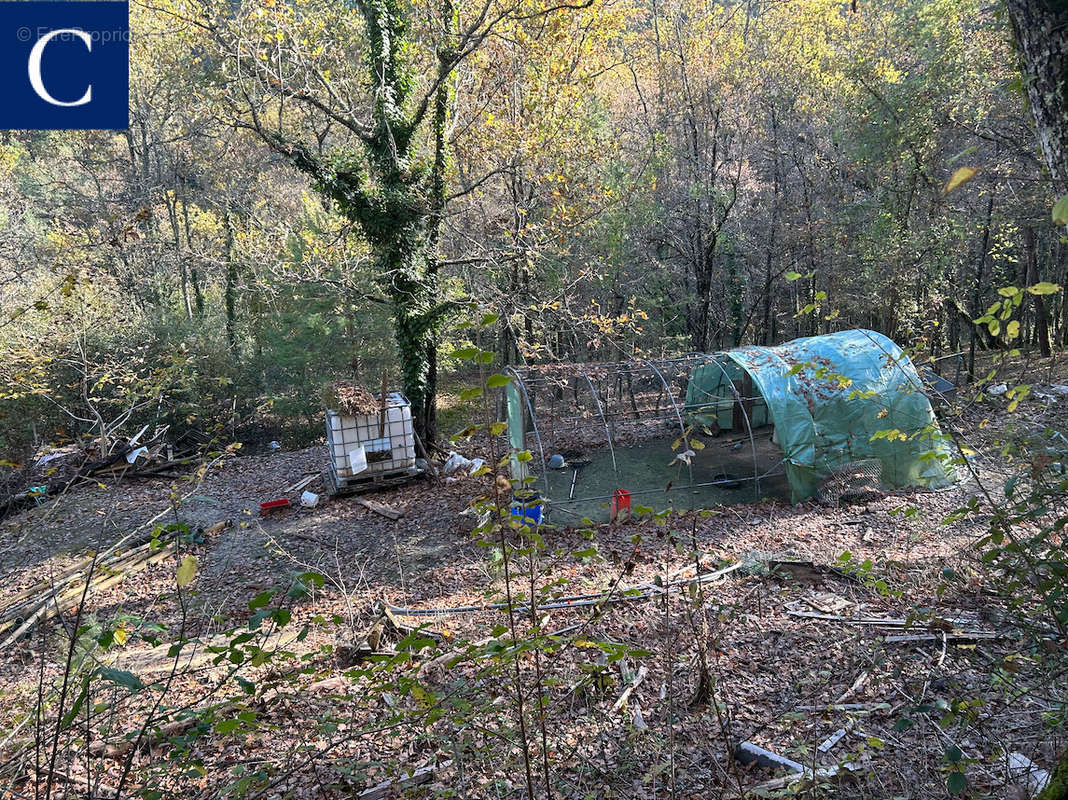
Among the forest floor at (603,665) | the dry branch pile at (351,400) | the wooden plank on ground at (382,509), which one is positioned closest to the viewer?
the forest floor at (603,665)

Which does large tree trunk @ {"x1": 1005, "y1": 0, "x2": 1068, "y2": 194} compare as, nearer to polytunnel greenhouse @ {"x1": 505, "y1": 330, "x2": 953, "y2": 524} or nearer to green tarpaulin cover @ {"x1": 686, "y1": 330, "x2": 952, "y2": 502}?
polytunnel greenhouse @ {"x1": 505, "y1": 330, "x2": 953, "y2": 524}

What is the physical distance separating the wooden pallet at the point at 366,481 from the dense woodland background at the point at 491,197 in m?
1.58

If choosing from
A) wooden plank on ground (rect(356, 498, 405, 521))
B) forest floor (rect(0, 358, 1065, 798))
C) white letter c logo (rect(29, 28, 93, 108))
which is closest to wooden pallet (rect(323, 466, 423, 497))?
wooden plank on ground (rect(356, 498, 405, 521))

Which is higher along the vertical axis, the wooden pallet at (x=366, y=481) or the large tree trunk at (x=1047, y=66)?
the large tree trunk at (x=1047, y=66)

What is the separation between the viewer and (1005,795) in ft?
8.09

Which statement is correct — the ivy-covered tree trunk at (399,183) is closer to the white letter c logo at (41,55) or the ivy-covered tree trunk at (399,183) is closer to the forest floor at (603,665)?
the white letter c logo at (41,55)

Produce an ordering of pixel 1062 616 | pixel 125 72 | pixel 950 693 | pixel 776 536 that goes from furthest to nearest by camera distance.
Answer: pixel 125 72
pixel 776 536
pixel 950 693
pixel 1062 616

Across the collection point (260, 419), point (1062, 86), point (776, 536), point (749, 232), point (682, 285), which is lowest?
point (776, 536)

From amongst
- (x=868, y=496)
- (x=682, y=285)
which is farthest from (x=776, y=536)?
(x=682, y=285)

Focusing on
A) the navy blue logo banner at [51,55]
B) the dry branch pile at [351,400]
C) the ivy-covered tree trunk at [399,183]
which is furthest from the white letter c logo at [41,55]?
the dry branch pile at [351,400]

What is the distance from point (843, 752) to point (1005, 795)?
0.93 meters

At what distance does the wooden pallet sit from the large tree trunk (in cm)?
993

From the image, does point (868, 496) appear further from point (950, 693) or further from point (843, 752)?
point (843, 752)

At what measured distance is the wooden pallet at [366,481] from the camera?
34.3ft
